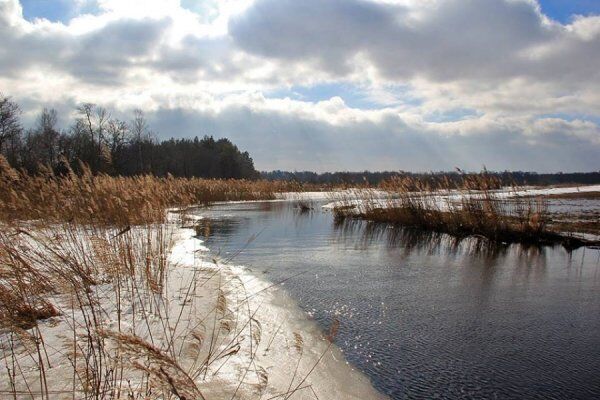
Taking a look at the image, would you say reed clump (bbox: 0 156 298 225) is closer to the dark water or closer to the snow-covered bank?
the snow-covered bank

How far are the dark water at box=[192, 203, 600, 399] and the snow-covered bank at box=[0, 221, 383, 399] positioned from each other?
362 millimetres

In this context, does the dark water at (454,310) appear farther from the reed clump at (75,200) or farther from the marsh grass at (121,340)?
the reed clump at (75,200)

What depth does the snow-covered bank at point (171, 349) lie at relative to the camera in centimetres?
198

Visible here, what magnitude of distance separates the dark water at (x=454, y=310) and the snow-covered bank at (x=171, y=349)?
1.19 ft

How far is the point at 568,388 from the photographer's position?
9.33 ft

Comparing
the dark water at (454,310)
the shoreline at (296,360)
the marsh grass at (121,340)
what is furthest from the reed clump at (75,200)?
the shoreline at (296,360)

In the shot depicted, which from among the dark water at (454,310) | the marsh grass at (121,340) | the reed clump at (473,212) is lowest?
the dark water at (454,310)

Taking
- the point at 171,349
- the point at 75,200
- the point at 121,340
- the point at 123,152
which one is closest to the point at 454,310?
the point at 171,349

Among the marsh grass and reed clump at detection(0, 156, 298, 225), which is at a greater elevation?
reed clump at detection(0, 156, 298, 225)

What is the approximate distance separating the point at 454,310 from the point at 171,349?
2.99 m

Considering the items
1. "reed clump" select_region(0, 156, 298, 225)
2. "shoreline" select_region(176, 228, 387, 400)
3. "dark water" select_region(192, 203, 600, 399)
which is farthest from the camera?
"reed clump" select_region(0, 156, 298, 225)

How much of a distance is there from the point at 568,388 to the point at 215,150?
2956 inches

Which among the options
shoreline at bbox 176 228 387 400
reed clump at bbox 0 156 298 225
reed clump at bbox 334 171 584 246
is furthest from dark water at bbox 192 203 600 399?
reed clump at bbox 0 156 298 225

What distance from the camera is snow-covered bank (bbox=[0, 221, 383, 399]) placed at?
1977mm
